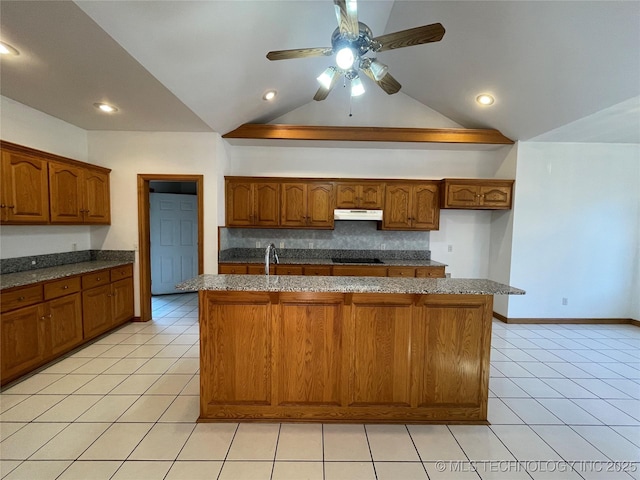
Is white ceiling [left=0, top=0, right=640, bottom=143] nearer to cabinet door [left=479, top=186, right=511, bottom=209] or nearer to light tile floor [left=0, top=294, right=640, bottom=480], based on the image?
cabinet door [left=479, top=186, right=511, bottom=209]

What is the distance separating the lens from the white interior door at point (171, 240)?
552 centimetres

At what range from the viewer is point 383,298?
6.75 feet

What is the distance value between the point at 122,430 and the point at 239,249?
2.92 m

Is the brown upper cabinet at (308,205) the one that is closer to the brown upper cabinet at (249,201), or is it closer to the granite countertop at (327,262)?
the brown upper cabinet at (249,201)

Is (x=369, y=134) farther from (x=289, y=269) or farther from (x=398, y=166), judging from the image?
(x=289, y=269)

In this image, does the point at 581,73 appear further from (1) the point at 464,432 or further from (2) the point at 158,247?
(2) the point at 158,247

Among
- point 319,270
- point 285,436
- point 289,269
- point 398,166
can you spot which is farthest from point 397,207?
point 285,436

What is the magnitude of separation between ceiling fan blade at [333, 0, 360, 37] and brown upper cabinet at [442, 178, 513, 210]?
3.02 m

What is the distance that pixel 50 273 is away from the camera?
9.64 ft

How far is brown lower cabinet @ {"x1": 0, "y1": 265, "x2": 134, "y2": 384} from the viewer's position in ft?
7.97

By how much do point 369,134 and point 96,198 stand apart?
151 inches

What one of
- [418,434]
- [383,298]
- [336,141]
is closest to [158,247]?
[336,141]

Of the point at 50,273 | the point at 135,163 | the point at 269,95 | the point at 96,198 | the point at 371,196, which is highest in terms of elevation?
the point at 269,95

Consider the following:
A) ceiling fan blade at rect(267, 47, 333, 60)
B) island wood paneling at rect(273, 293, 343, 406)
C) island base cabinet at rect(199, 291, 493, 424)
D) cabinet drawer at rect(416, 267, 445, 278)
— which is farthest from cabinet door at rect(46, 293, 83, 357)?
cabinet drawer at rect(416, 267, 445, 278)
